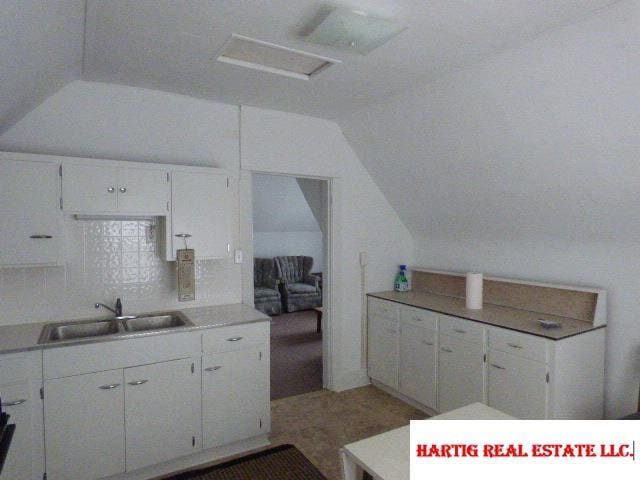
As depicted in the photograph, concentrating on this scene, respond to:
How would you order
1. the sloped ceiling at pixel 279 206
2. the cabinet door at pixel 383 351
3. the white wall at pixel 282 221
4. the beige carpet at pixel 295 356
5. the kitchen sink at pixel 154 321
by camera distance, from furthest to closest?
the white wall at pixel 282 221, the sloped ceiling at pixel 279 206, the beige carpet at pixel 295 356, the cabinet door at pixel 383 351, the kitchen sink at pixel 154 321

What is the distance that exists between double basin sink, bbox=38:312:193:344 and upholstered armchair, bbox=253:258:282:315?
10.8 feet

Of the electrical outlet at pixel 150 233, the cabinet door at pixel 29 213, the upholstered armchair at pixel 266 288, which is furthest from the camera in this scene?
the upholstered armchair at pixel 266 288

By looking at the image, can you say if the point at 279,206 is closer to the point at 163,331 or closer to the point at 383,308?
the point at 383,308

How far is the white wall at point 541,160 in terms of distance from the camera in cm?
200

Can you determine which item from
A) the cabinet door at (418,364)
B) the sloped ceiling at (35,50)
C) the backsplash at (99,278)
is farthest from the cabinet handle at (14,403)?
the cabinet door at (418,364)

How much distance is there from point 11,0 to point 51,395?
1.88 metres

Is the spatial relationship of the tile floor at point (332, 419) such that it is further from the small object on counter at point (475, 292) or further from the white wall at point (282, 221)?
the white wall at point (282, 221)

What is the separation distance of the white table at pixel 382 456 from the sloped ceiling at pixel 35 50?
177cm

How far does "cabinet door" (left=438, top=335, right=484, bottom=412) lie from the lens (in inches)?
110

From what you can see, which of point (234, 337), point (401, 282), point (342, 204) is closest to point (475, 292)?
point (401, 282)

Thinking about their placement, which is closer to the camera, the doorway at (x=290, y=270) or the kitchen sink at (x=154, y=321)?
the kitchen sink at (x=154, y=321)

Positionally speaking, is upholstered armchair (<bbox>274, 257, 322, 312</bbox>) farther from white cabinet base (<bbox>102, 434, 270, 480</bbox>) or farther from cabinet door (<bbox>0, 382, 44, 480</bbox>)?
cabinet door (<bbox>0, 382, 44, 480</bbox>)

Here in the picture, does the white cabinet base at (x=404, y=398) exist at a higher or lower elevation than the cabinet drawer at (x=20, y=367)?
lower

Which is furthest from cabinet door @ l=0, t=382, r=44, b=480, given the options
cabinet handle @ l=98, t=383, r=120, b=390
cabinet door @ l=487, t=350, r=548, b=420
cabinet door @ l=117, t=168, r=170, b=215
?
cabinet door @ l=487, t=350, r=548, b=420
